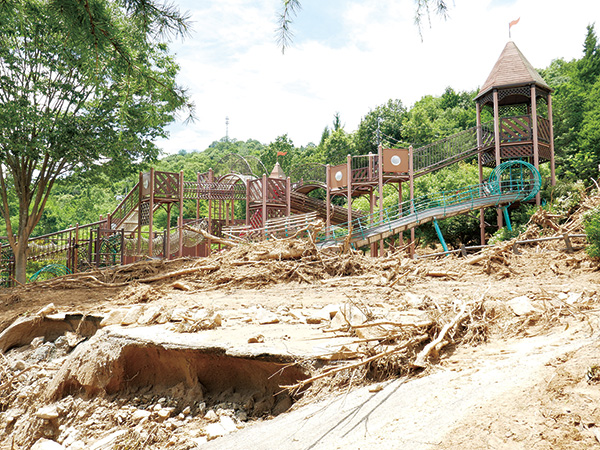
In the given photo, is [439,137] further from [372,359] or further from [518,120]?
[372,359]

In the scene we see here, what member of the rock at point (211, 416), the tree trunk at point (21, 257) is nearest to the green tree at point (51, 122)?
the tree trunk at point (21, 257)

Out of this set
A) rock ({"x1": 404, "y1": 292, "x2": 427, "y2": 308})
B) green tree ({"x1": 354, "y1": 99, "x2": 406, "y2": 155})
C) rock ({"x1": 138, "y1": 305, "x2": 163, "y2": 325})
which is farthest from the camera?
green tree ({"x1": 354, "y1": 99, "x2": 406, "y2": 155})

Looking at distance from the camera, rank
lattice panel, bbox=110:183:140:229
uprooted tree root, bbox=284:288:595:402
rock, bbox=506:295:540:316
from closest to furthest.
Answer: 1. uprooted tree root, bbox=284:288:595:402
2. rock, bbox=506:295:540:316
3. lattice panel, bbox=110:183:140:229

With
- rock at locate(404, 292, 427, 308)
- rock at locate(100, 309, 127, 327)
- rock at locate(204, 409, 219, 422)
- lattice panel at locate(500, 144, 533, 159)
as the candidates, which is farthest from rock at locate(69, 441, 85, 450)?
lattice panel at locate(500, 144, 533, 159)

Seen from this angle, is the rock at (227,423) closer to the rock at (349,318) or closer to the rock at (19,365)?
the rock at (349,318)

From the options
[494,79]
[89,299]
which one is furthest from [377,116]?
[89,299]

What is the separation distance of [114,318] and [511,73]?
63.1 ft

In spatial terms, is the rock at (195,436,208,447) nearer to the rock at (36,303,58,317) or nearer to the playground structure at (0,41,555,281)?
the rock at (36,303,58,317)

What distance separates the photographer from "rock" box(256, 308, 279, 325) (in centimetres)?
562

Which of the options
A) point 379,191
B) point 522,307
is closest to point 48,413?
point 522,307

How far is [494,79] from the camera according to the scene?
772 inches

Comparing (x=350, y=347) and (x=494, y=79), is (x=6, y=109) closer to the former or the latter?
(x=350, y=347)

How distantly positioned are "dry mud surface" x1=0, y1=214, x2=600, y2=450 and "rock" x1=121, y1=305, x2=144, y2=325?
5cm

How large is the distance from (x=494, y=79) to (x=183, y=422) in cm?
1985
